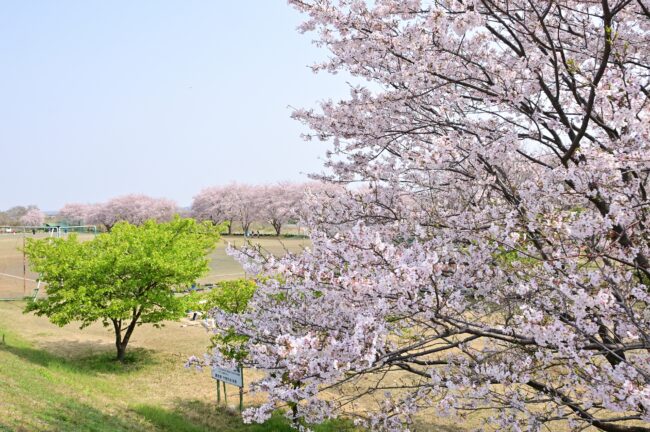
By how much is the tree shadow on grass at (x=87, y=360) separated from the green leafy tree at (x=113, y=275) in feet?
1.39

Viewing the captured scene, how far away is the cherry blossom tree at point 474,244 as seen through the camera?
319cm

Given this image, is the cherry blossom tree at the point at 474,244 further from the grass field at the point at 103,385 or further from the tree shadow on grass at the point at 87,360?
the tree shadow on grass at the point at 87,360

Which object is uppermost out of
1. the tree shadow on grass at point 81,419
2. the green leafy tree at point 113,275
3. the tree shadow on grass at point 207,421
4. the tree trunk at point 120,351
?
the green leafy tree at point 113,275

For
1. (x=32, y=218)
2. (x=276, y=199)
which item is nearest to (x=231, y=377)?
(x=276, y=199)

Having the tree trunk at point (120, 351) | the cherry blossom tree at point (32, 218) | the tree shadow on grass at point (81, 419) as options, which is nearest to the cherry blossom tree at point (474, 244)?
the tree shadow on grass at point (81, 419)

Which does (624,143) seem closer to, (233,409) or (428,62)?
(428,62)

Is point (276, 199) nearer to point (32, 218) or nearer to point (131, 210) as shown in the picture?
point (131, 210)

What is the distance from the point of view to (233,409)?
10.1 m

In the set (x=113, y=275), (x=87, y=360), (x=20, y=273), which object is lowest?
(x=87, y=360)

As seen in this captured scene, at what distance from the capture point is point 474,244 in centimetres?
422

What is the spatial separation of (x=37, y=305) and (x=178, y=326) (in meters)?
5.55

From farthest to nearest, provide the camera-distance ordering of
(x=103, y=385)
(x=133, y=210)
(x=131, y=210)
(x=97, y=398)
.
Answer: (x=131, y=210) < (x=133, y=210) < (x=103, y=385) < (x=97, y=398)

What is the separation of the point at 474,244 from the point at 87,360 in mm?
12254

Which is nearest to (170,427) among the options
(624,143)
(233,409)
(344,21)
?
(233,409)
